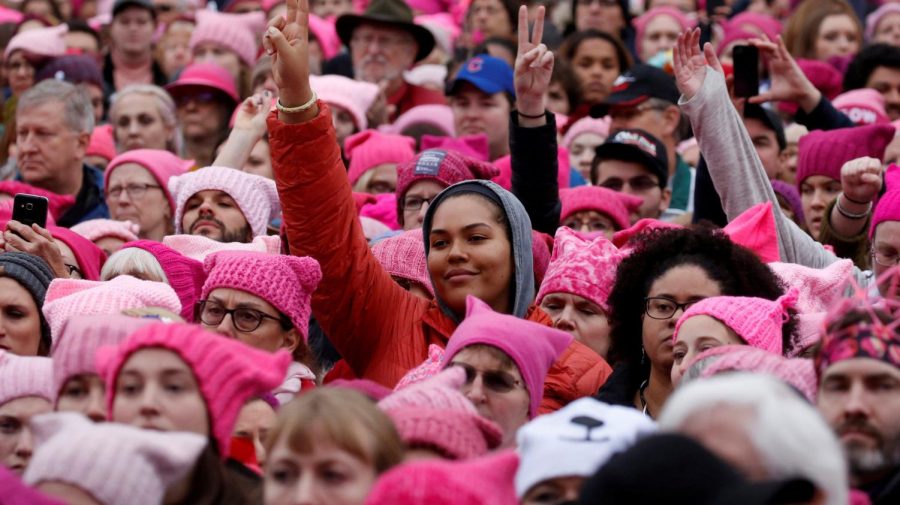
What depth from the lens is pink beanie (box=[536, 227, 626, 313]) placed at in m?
7.25

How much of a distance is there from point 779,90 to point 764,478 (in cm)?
494

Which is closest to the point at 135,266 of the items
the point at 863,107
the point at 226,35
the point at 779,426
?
the point at 779,426

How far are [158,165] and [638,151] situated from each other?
244cm

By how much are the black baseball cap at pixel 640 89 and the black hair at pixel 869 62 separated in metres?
1.52

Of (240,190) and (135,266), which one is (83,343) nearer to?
(135,266)

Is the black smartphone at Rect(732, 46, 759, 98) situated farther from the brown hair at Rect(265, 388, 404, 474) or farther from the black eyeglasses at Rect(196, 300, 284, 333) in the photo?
the brown hair at Rect(265, 388, 404, 474)

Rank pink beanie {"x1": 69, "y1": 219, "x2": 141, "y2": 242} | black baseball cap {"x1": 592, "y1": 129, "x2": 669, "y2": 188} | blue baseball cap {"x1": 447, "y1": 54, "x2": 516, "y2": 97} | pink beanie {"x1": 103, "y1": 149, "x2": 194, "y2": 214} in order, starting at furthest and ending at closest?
blue baseball cap {"x1": 447, "y1": 54, "x2": 516, "y2": 97}
pink beanie {"x1": 103, "y1": 149, "x2": 194, "y2": 214}
black baseball cap {"x1": 592, "y1": 129, "x2": 669, "y2": 188}
pink beanie {"x1": 69, "y1": 219, "x2": 141, "y2": 242}

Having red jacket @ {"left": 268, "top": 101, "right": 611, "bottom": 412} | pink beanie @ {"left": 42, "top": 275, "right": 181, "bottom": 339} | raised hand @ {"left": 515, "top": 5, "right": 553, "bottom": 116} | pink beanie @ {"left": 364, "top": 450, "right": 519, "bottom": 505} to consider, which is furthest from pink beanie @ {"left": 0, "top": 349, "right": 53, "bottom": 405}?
raised hand @ {"left": 515, "top": 5, "right": 553, "bottom": 116}

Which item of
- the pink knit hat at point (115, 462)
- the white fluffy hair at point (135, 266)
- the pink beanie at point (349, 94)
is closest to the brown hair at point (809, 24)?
the pink beanie at point (349, 94)

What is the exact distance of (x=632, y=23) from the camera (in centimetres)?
1410

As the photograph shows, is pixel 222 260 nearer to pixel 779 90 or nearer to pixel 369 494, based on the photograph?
pixel 369 494

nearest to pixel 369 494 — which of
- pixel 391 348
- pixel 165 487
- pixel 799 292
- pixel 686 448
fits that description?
pixel 165 487

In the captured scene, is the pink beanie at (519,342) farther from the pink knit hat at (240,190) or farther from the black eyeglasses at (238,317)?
the pink knit hat at (240,190)

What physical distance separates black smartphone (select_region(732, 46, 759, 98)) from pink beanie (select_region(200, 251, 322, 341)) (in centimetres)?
280
